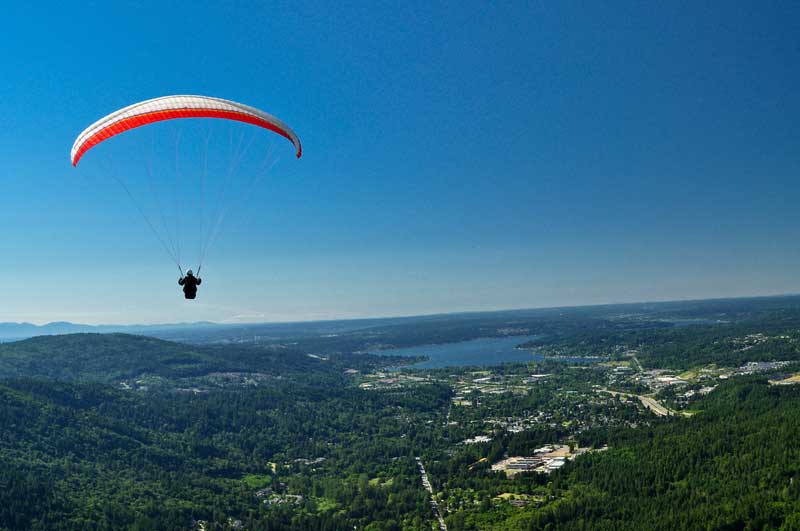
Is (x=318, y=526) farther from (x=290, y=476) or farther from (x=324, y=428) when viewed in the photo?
(x=324, y=428)

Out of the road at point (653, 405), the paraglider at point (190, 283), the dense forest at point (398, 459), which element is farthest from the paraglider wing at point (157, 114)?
the road at point (653, 405)

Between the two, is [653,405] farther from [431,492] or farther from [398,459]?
[431,492]

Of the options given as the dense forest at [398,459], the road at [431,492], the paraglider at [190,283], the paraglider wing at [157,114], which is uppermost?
the paraglider wing at [157,114]

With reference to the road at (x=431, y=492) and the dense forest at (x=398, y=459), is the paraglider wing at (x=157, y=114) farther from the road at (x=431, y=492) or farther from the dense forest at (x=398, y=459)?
the road at (x=431, y=492)

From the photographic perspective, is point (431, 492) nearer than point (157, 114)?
No

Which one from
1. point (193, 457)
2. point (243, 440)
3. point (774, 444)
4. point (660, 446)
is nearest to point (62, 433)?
point (193, 457)

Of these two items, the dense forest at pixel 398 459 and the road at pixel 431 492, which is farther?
the road at pixel 431 492

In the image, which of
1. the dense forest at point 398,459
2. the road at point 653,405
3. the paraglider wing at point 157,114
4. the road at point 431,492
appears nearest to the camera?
the paraglider wing at point 157,114

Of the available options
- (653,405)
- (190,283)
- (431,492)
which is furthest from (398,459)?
(190,283)

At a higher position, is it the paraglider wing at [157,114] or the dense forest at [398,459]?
the paraglider wing at [157,114]
